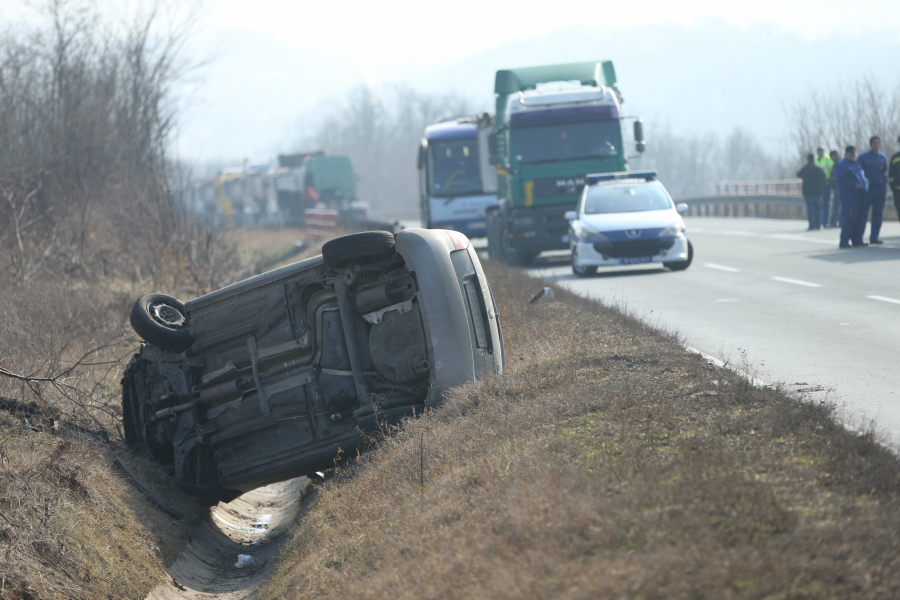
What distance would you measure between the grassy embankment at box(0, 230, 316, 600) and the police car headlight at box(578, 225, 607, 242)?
8814 millimetres

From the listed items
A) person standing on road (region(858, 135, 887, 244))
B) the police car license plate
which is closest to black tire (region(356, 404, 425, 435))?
the police car license plate

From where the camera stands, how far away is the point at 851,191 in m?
17.3

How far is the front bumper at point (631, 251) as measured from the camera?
672 inches

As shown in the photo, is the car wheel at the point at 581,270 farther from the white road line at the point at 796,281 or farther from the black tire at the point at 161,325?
the black tire at the point at 161,325

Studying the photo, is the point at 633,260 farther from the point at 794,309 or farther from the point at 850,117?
the point at 850,117

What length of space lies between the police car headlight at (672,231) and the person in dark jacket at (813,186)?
8.94m

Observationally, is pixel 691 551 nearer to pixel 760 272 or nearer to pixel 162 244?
pixel 760 272

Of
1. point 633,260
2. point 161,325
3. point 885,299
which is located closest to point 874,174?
point 633,260

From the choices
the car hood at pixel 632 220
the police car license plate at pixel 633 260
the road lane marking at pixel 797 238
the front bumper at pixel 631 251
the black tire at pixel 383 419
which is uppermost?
the car hood at pixel 632 220

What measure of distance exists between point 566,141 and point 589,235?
3246mm

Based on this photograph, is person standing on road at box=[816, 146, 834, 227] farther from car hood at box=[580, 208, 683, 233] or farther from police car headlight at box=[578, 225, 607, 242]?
police car headlight at box=[578, 225, 607, 242]

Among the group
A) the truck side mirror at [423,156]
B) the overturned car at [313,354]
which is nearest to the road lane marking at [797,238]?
the truck side mirror at [423,156]

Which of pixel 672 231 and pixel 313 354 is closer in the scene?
pixel 313 354

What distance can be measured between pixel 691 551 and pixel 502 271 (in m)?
12.9
